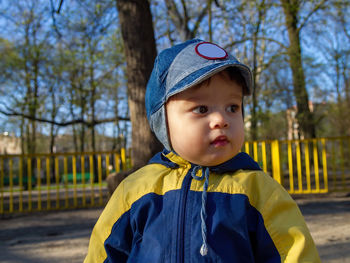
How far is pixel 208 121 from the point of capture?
1301 millimetres

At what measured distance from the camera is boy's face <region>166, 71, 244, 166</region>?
4.28 feet

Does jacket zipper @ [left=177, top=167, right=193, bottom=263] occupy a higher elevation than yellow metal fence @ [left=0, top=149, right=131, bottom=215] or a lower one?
higher

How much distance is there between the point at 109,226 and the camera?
147 cm

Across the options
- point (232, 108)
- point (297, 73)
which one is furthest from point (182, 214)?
point (297, 73)

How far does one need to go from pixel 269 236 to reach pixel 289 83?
529 inches

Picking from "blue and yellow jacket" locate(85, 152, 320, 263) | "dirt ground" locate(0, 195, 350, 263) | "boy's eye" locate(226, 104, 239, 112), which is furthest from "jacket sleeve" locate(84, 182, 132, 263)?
"dirt ground" locate(0, 195, 350, 263)

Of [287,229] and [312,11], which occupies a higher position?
[312,11]

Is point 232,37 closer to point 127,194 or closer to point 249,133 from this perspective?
point 249,133

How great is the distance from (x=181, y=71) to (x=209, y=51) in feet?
0.50

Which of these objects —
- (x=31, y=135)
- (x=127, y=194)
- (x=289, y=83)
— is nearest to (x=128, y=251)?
(x=127, y=194)

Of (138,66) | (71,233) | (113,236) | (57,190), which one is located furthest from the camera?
(57,190)

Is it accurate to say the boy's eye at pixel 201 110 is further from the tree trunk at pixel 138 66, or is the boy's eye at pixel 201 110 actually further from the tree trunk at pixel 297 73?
the tree trunk at pixel 297 73

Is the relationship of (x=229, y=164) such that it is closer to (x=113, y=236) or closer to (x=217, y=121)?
(x=217, y=121)

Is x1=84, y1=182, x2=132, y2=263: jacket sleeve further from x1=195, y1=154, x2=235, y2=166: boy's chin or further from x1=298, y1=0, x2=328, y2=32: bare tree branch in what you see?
x1=298, y1=0, x2=328, y2=32: bare tree branch
